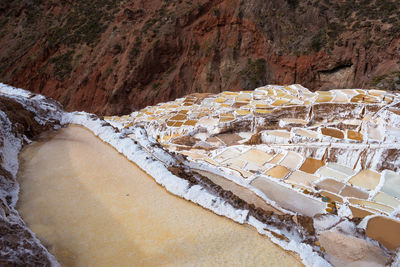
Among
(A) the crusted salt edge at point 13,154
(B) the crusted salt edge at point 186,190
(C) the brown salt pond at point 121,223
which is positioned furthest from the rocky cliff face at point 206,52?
(C) the brown salt pond at point 121,223

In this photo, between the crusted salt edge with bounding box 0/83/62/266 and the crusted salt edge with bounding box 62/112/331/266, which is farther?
the crusted salt edge with bounding box 62/112/331/266

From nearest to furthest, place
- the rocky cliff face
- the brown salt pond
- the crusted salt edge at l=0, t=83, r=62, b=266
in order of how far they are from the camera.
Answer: the crusted salt edge at l=0, t=83, r=62, b=266, the brown salt pond, the rocky cliff face

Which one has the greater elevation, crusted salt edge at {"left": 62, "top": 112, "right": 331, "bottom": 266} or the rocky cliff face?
the rocky cliff face

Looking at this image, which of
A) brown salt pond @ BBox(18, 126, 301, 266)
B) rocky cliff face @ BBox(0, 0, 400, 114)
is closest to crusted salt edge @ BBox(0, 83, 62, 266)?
brown salt pond @ BBox(18, 126, 301, 266)

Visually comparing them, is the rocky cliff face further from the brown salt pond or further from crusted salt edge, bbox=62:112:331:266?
the brown salt pond

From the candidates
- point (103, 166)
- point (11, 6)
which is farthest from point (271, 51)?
point (11, 6)

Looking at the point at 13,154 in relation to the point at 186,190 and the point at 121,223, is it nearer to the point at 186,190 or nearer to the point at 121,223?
the point at 121,223

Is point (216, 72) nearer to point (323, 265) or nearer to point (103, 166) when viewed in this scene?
point (103, 166)
